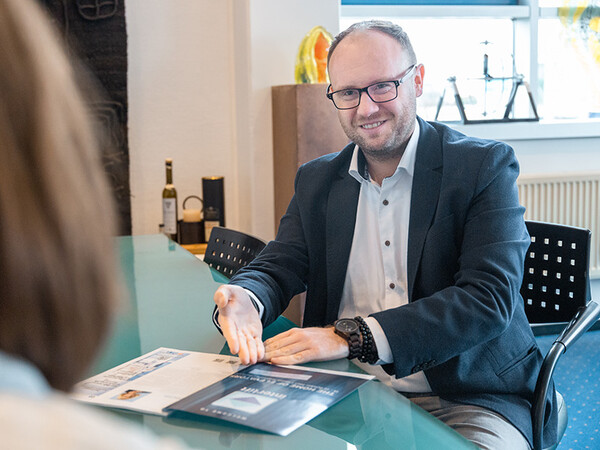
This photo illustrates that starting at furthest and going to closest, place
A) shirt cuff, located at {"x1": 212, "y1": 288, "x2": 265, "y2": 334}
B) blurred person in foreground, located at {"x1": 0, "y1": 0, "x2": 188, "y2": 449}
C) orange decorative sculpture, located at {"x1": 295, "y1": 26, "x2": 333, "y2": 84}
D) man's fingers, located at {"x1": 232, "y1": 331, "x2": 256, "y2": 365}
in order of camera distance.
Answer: orange decorative sculpture, located at {"x1": 295, "y1": 26, "x2": 333, "y2": 84} < shirt cuff, located at {"x1": 212, "y1": 288, "x2": 265, "y2": 334} < man's fingers, located at {"x1": 232, "y1": 331, "x2": 256, "y2": 365} < blurred person in foreground, located at {"x1": 0, "y1": 0, "x2": 188, "y2": 449}

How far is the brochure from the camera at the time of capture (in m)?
1.16

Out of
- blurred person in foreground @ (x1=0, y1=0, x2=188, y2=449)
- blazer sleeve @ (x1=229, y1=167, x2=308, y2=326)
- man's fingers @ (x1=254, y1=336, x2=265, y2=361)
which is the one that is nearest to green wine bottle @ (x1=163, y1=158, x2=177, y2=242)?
blazer sleeve @ (x1=229, y1=167, x2=308, y2=326)

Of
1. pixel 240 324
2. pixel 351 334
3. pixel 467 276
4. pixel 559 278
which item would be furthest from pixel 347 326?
pixel 559 278

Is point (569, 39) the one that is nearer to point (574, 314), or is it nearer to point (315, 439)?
point (574, 314)

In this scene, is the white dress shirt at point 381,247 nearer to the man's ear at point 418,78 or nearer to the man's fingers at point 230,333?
the man's ear at point 418,78

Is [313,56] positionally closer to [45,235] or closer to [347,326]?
[347,326]

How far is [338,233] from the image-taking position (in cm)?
201

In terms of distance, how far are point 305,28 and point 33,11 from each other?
3.48 m

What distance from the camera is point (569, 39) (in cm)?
463

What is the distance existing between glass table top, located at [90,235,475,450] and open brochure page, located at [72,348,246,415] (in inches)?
1.5

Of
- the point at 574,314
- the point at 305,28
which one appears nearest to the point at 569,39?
the point at 305,28

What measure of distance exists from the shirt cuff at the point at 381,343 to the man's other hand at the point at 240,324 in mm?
250

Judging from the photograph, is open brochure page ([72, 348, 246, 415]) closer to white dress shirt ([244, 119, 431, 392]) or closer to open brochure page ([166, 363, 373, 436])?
open brochure page ([166, 363, 373, 436])

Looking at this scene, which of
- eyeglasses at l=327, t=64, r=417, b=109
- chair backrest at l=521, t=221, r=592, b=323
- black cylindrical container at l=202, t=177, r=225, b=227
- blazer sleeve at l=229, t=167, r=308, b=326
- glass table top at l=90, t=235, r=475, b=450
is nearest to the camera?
glass table top at l=90, t=235, r=475, b=450
